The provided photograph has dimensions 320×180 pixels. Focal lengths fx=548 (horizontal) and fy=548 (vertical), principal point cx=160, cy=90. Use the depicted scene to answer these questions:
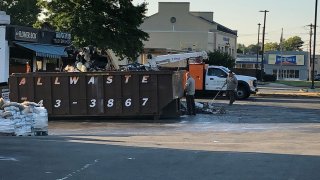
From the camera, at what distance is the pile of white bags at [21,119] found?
1463 centimetres

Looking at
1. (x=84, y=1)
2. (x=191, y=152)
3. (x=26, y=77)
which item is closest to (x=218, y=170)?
(x=191, y=152)

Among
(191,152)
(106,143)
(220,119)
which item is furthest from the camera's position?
(220,119)

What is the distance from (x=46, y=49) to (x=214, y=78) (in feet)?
34.1

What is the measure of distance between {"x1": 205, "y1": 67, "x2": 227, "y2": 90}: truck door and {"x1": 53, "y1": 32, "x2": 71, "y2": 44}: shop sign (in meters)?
8.74

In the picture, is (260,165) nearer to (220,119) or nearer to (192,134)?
(192,134)

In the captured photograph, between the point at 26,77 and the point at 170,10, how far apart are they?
68.1m

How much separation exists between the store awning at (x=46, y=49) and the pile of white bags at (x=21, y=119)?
12722 millimetres

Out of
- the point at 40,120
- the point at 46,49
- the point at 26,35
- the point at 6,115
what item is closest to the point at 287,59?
the point at 46,49

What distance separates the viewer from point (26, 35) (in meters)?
28.2

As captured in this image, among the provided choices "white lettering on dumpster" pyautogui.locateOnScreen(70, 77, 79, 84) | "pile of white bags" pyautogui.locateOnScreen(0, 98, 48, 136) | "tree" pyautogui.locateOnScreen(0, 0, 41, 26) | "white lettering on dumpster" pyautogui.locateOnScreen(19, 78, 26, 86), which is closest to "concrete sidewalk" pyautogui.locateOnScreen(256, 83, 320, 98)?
"white lettering on dumpster" pyautogui.locateOnScreen(70, 77, 79, 84)

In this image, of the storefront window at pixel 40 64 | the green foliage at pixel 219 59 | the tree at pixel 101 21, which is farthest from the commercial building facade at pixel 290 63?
the storefront window at pixel 40 64

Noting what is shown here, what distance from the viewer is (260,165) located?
9.69 metres

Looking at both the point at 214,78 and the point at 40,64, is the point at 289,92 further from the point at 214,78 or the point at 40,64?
the point at 40,64

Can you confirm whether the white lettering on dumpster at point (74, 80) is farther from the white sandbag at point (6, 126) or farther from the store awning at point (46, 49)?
the store awning at point (46, 49)
